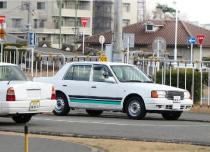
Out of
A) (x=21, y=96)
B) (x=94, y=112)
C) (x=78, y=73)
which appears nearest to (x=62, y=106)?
(x=78, y=73)

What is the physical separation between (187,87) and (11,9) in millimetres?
69893

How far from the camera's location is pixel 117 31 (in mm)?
23641

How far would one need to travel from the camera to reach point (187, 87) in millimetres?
24016

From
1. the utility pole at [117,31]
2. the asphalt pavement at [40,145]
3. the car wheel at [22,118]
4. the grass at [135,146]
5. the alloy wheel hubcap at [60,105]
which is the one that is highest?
the utility pole at [117,31]

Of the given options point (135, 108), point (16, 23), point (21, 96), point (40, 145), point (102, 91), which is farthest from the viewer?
point (16, 23)

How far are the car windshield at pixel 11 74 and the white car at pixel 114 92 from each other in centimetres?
303

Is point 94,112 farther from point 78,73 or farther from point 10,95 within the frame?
point 10,95

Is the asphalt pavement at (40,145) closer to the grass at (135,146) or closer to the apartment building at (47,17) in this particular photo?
the grass at (135,146)

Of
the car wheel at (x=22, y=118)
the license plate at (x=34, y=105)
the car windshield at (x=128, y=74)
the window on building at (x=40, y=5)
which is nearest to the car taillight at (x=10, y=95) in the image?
the license plate at (x=34, y=105)

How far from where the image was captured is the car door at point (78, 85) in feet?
63.9

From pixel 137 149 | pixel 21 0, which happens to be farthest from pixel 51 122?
pixel 21 0

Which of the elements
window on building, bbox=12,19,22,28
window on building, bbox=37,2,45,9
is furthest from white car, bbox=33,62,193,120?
window on building, bbox=12,19,22,28

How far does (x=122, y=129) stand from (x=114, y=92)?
379 centimetres

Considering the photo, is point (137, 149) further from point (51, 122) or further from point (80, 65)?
point (80, 65)
